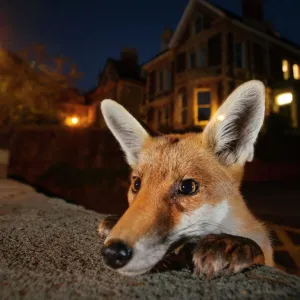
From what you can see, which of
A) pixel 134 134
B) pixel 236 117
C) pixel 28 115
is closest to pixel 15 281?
pixel 134 134

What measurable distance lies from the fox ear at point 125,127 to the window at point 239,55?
15570 mm

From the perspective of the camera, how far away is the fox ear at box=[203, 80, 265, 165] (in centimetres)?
221

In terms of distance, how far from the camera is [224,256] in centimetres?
144

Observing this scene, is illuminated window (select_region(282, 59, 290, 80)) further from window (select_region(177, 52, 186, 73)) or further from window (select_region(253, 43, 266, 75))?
window (select_region(177, 52, 186, 73))

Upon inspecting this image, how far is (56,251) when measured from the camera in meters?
1.79

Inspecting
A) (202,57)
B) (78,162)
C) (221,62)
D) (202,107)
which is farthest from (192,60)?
(78,162)

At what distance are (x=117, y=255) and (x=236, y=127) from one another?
1793 mm

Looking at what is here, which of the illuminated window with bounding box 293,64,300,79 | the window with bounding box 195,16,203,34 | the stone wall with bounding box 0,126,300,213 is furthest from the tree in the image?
the illuminated window with bounding box 293,64,300,79

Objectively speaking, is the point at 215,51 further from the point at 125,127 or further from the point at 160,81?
the point at 125,127

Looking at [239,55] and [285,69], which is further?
[285,69]

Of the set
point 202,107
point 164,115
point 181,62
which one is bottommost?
point 202,107

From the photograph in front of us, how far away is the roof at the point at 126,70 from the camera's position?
1001 inches

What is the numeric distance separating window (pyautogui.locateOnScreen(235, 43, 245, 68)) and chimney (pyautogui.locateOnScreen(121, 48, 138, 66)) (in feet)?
47.1

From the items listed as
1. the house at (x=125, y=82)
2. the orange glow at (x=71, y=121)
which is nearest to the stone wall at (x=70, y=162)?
the orange glow at (x=71, y=121)
